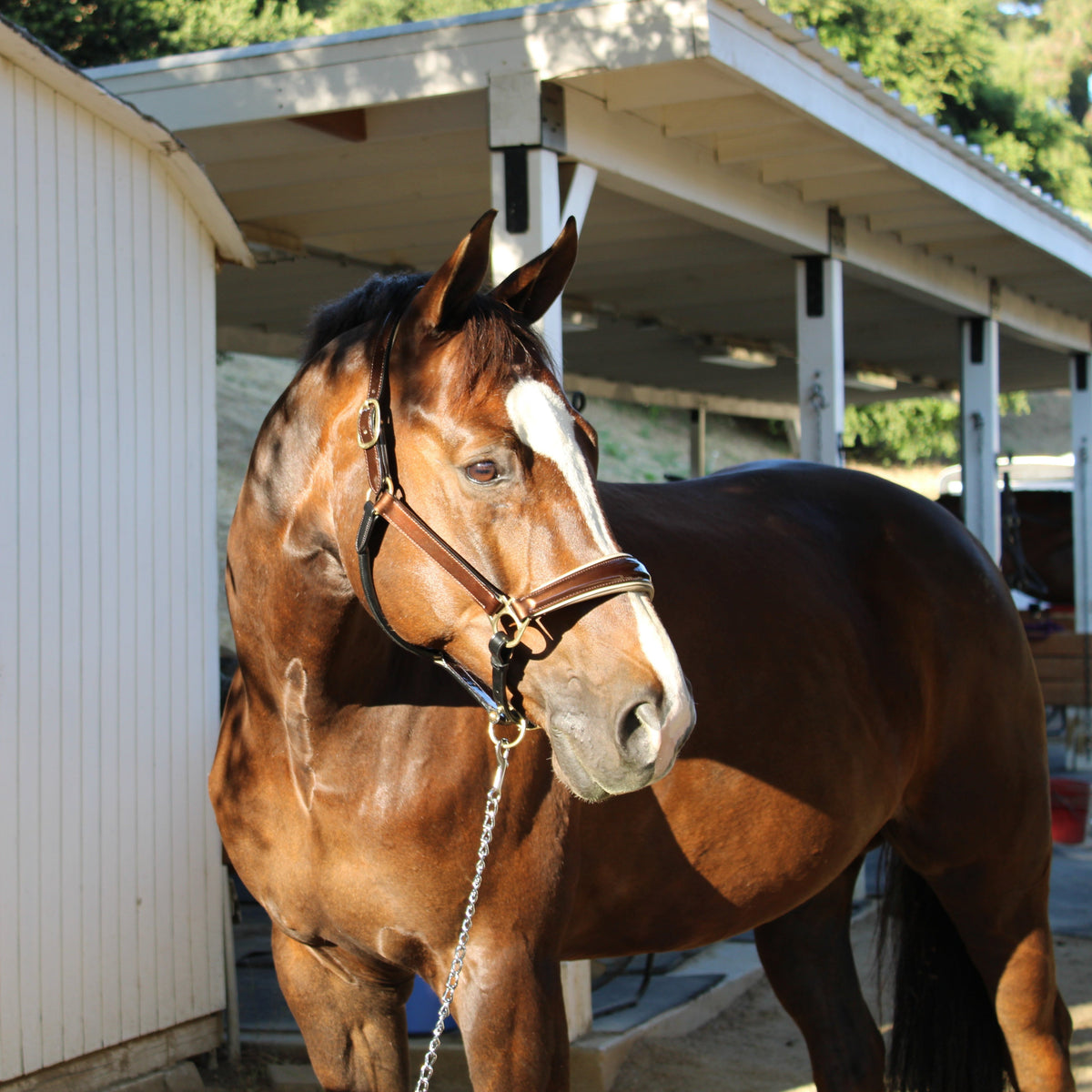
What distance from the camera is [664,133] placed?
463 cm

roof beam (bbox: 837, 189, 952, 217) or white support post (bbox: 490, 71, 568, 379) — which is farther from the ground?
roof beam (bbox: 837, 189, 952, 217)

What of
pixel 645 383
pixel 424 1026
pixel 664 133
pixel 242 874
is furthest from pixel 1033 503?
pixel 242 874

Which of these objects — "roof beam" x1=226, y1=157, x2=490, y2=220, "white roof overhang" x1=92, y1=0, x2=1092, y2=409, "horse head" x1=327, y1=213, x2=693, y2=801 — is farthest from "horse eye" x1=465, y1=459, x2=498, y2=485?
"roof beam" x1=226, y1=157, x2=490, y2=220

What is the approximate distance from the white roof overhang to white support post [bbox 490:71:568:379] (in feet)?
0.22

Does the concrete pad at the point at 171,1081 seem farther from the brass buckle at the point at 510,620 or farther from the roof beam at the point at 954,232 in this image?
the roof beam at the point at 954,232

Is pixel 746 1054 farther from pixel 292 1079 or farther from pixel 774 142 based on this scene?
pixel 774 142

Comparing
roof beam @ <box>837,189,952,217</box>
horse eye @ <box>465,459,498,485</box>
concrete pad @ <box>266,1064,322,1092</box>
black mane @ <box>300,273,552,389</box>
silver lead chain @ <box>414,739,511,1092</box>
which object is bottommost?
concrete pad @ <box>266,1064,322,1092</box>

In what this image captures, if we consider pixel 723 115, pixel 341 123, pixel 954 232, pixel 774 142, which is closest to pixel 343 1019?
pixel 341 123

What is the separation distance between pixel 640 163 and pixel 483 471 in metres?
3.15

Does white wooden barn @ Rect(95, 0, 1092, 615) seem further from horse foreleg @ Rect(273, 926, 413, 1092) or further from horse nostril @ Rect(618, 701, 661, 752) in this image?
horse nostril @ Rect(618, 701, 661, 752)

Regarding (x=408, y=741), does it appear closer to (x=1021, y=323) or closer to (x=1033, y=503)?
(x=1021, y=323)

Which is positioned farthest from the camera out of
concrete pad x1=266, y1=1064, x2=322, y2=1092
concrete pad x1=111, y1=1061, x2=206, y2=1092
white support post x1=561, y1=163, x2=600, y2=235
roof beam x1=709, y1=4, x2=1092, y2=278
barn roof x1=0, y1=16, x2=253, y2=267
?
white support post x1=561, y1=163, x2=600, y2=235

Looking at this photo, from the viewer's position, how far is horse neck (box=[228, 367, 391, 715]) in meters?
1.88

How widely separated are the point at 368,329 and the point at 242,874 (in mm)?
1018
